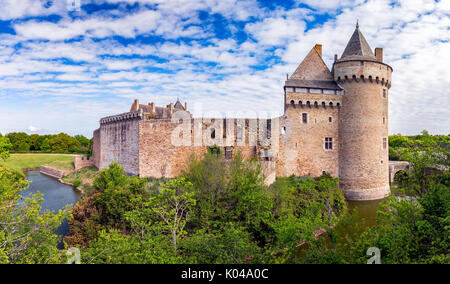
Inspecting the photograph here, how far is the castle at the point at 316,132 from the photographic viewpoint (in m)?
24.6

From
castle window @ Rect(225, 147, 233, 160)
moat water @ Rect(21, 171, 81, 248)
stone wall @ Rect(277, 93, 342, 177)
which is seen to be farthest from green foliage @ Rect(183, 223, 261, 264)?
stone wall @ Rect(277, 93, 342, 177)

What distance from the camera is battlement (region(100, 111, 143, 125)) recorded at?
93.1ft

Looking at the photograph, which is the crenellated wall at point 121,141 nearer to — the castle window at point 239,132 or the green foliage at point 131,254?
the castle window at point 239,132

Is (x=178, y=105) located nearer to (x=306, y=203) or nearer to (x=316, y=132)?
(x=316, y=132)

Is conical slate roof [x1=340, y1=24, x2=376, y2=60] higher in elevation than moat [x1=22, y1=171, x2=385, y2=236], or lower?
higher

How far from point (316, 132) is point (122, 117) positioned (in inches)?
918

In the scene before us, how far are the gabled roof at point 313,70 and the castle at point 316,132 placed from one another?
101 mm

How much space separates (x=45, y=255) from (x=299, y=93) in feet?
77.9

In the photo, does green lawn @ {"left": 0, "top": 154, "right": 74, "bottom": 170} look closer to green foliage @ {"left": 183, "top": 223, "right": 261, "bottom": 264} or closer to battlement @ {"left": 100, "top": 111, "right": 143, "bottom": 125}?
battlement @ {"left": 100, "top": 111, "right": 143, "bottom": 125}
